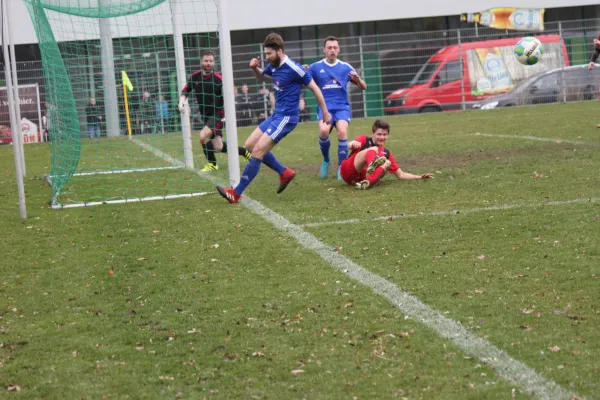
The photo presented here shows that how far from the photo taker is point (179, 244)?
7.46 meters

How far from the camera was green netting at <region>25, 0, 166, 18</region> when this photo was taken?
1062 centimetres

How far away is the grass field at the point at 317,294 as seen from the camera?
404 cm

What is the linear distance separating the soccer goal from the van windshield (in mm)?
8057

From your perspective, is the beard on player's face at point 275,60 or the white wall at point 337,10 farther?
the white wall at point 337,10

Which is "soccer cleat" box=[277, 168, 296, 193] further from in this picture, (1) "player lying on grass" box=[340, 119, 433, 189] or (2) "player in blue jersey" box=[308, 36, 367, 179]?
(2) "player in blue jersey" box=[308, 36, 367, 179]

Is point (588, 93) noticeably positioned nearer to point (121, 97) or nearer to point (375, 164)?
point (121, 97)

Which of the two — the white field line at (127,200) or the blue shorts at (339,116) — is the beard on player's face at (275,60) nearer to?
the white field line at (127,200)

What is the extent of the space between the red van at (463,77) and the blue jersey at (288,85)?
18191mm

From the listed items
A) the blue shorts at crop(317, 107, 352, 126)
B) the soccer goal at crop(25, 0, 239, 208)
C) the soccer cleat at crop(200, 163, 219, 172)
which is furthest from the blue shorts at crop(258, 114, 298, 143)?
the soccer cleat at crop(200, 163, 219, 172)

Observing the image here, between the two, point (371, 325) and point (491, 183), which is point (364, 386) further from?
point (491, 183)

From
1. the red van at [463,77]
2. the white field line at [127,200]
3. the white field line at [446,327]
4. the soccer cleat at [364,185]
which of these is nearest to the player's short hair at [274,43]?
the soccer cleat at [364,185]

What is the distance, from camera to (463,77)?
27.7 m

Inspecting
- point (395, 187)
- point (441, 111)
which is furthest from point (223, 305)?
point (441, 111)

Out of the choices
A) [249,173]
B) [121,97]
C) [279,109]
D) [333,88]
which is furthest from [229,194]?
[121,97]
